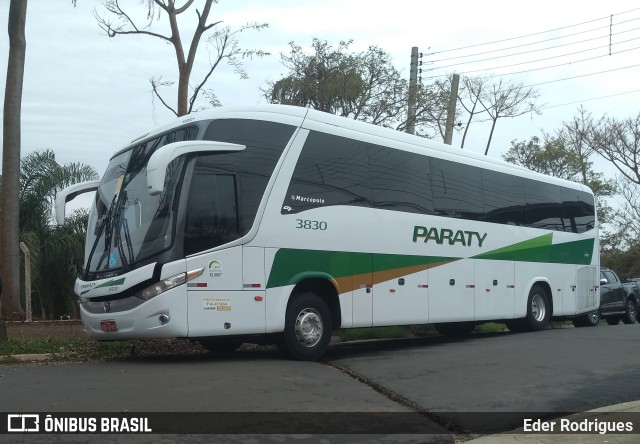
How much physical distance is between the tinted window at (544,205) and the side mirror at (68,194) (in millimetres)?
9744

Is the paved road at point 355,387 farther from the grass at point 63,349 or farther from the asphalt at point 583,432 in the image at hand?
the grass at point 63,349

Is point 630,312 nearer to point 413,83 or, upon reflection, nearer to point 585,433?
point 413,83

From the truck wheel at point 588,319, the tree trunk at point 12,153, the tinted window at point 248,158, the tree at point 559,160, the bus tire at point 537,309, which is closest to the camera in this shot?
the tinted window at point 248,158

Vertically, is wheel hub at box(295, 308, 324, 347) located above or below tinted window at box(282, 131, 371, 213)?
below

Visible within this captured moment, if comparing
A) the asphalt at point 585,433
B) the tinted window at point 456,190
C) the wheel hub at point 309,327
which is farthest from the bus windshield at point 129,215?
the tinted window at point 456,190

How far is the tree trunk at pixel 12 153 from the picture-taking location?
14719mm

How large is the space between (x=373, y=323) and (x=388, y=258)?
46.5 inches

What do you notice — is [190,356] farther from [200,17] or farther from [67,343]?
[200,17]

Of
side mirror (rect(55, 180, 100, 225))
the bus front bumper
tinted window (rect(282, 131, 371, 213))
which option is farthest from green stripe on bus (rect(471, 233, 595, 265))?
side mirror (rect(55, 180, 100, 225))

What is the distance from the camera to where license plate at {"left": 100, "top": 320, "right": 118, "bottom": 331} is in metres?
9.99

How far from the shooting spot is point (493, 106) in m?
40.6

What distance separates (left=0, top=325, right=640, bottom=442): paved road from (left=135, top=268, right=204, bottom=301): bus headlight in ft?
3.27

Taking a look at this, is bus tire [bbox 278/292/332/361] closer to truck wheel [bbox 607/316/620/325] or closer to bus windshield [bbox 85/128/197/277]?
bus windshield [bbox 85/128/197/277]

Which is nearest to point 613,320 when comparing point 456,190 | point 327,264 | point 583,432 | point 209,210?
point 456,190
